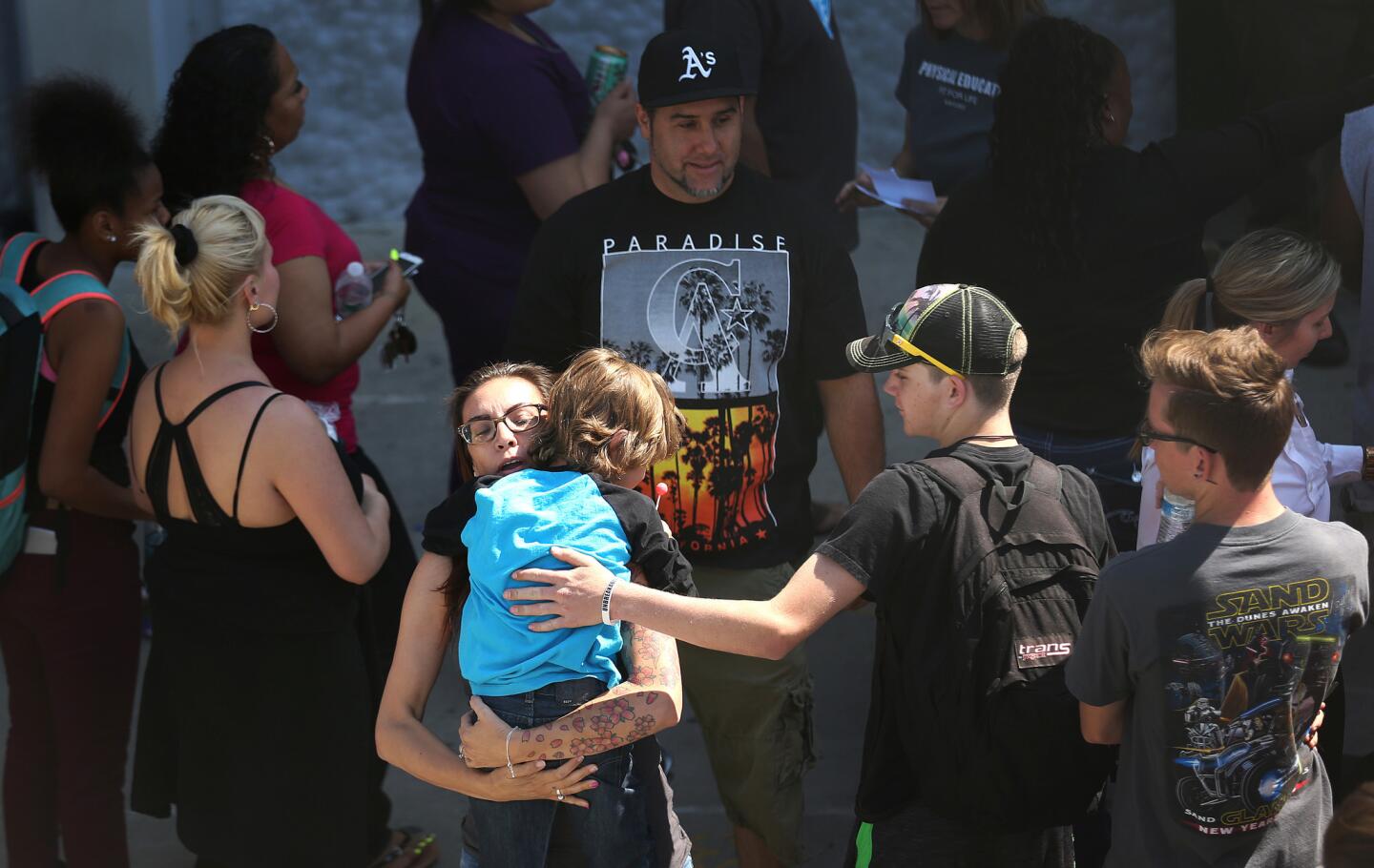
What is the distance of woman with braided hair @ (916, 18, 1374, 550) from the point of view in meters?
3.40

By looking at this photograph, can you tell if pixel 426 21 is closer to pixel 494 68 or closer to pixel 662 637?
pixel 494 68

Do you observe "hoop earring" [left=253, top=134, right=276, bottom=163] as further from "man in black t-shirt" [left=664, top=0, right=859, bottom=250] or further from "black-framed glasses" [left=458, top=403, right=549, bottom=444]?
"black-framed glasses" [left=458, top=403, right=549, bottom=444]

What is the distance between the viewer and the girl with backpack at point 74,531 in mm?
3371

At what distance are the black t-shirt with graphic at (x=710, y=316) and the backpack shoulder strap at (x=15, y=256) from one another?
1.22 meters

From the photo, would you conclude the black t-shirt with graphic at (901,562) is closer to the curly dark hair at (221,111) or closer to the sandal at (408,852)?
the sandal at (408,852)

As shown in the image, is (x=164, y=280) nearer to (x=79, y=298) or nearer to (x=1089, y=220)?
(x=79, y=298)

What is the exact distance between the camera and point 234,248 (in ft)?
10.2

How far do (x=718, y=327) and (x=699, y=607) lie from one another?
1079 millimetres

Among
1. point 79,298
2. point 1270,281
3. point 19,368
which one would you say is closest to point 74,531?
point 19,368

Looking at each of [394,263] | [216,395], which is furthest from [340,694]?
[394,263]

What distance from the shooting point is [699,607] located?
95.3 inches

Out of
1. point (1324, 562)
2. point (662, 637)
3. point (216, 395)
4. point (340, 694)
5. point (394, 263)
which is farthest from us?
point (394, 263)

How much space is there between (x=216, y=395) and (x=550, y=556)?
1.05 m

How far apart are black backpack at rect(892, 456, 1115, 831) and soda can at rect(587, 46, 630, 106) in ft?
7.35
